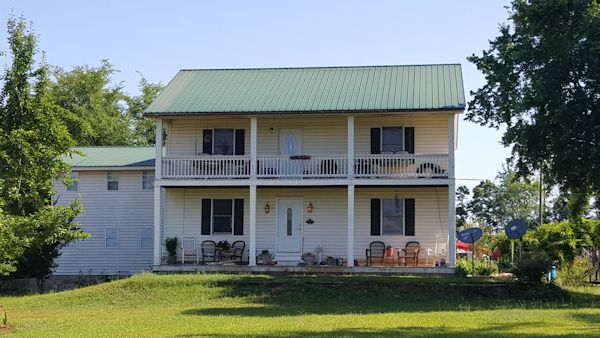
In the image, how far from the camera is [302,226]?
2992cm

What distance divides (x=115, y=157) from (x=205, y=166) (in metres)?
6.04

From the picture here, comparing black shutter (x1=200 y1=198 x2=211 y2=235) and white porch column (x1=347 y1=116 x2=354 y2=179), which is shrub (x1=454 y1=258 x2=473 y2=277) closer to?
white porch column (x1=347 y1=116 x2=354 y2=179)

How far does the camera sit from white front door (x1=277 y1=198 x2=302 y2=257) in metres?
29.9

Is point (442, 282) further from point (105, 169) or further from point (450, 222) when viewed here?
point (105, 169)

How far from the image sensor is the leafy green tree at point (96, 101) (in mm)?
51500

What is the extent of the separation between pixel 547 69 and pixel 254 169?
410 inches

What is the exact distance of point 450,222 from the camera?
89.9 feet

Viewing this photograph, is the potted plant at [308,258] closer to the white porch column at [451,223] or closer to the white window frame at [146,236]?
the white porch column at [451,223]

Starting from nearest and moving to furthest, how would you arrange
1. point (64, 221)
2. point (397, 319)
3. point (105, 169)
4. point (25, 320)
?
1. point (397, 319)
2. point (25, 320)
3. point (64, 221)
4. point (105, 169)

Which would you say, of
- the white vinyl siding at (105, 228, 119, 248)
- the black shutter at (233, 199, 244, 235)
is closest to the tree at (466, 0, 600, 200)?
the black shutter at (233, 199, 244, 235)

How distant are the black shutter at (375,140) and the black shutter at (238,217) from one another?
17.4 ft

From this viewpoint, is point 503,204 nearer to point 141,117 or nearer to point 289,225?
point 141,117

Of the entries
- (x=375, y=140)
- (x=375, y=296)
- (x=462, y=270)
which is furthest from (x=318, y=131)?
(x=375, y=296)

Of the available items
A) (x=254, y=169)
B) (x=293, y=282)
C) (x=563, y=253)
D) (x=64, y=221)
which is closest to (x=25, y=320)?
(x=64, y=221)
